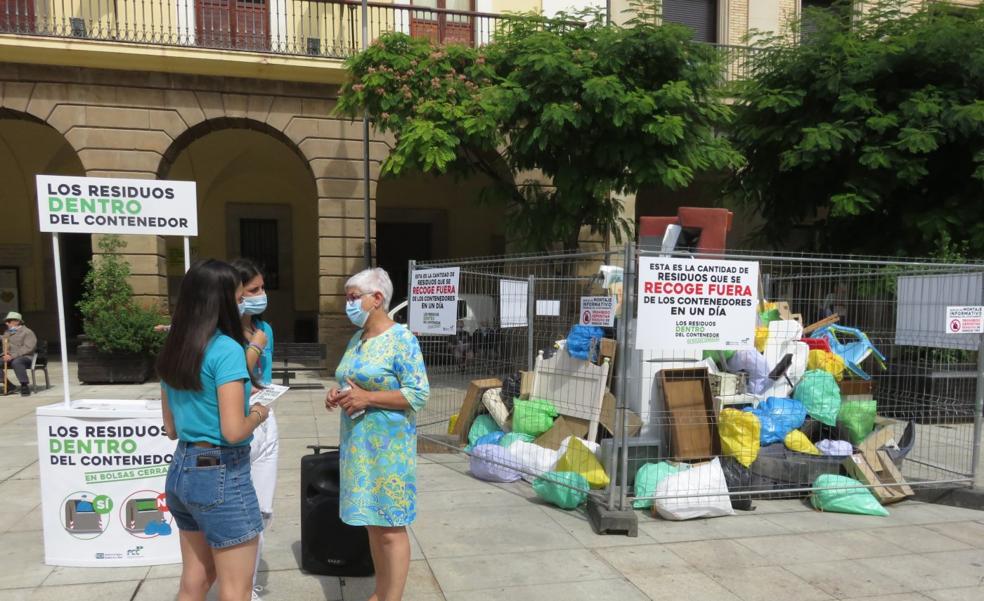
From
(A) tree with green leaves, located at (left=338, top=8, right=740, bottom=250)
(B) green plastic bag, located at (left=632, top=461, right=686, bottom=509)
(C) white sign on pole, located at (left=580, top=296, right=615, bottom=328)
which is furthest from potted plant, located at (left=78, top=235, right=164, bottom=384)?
(B) green plastic bag, located at (left=632, top=461, right=686, bottom=509)

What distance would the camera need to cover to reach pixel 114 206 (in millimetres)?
4125

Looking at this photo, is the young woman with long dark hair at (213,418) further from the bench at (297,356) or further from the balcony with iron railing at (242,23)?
the balcony with iron railing at (242,23)

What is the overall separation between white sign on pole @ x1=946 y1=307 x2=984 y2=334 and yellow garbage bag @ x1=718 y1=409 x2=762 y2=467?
1.78 meters

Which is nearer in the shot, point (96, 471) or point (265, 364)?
point (265, 364)

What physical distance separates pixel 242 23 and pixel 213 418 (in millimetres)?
12462

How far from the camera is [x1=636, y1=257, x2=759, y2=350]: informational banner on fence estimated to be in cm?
448

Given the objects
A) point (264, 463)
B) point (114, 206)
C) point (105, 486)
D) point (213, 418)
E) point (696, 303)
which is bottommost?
point (105, 486)

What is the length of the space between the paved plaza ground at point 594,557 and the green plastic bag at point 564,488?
0.10 meters

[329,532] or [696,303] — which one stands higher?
[696,303]

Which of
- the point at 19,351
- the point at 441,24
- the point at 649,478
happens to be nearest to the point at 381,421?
the point at 649,478

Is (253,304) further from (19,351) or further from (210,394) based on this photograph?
(19,351)

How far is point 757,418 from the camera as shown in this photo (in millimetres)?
5359

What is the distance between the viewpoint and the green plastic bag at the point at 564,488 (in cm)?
501

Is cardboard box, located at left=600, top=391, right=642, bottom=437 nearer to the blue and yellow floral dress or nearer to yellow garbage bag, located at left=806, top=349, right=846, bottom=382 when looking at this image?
yellow garbage bag, located at left=806, top=349, right=846, bottom=382
